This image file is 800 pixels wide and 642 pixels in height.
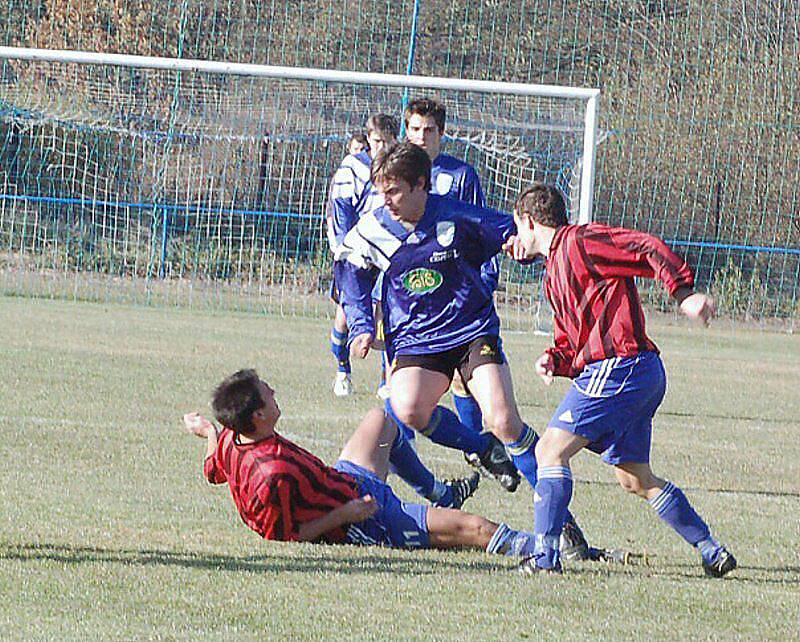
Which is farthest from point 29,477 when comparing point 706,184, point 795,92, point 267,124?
point 795,92

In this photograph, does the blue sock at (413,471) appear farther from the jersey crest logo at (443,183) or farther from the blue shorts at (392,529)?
the jersey crest logo at (443,183)

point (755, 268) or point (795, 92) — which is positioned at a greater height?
point (795, 92)

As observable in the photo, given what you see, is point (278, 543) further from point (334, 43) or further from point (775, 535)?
point (334, 43)

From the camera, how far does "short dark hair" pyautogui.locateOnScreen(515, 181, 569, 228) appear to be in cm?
571

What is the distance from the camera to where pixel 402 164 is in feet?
21.2

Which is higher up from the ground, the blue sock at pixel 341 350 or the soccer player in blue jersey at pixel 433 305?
the soccer player in blue jersey at pixel 433 305

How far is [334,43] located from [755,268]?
6.83 meters

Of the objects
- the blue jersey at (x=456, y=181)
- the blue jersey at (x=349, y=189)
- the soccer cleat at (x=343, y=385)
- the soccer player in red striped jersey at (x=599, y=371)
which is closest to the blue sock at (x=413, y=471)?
the soccer player in red striped jersey at (x=599, y=371)

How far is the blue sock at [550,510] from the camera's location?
543cm

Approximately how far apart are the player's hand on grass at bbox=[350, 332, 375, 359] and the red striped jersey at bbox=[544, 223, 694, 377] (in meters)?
1.20

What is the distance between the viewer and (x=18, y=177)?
20.6 m

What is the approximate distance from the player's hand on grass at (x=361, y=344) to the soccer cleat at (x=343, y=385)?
15.2 ft

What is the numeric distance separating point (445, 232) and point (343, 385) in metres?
4.82

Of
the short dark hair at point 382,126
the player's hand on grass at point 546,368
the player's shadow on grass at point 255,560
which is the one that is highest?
the short dark hair at point 382,126
